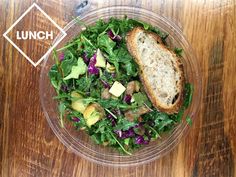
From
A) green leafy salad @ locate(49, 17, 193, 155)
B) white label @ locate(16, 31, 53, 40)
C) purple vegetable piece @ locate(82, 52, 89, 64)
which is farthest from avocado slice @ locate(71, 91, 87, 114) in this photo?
white label @ locate(16, 31, 53, 40)

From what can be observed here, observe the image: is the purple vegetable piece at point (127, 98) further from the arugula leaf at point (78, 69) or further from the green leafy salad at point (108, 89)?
the arugula leaf at point (78, 69)

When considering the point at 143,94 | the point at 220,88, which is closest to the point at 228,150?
the point at 220,88

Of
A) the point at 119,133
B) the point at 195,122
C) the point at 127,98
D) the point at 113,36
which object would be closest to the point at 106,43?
the point at 113,36

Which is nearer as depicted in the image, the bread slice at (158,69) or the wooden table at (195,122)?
the bread slice at (158,69)

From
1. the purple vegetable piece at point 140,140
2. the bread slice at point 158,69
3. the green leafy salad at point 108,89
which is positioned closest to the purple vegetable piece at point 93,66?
the green leafy salad at point 108,89

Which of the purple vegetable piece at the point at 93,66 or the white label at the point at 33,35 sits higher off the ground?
the white label at the point at 33,35

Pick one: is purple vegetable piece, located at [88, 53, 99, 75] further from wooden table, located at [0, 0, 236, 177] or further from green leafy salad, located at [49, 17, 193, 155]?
wooden table, located at [0, 0, 236, 177]
